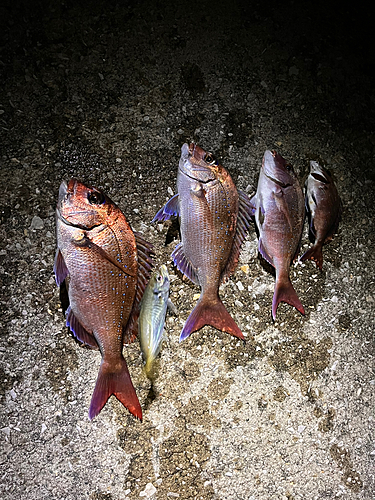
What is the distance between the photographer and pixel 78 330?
1927 mm

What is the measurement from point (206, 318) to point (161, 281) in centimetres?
32

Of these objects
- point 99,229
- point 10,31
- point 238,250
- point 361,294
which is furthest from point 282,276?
point 10,31

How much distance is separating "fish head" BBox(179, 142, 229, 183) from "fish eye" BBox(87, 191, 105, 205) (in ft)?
1.49

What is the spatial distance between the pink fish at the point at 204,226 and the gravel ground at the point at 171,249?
0.52ft

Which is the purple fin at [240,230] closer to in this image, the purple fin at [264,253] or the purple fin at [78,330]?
the purple fin at [264,253]

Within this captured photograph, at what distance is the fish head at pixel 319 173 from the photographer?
2.21 meters

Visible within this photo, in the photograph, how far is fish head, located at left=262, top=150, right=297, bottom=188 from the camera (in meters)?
2.08

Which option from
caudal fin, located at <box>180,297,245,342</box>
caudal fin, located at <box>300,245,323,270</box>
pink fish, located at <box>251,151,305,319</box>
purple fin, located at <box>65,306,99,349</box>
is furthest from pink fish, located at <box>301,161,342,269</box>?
purple fin, located at <box>65,306,99,349</box>

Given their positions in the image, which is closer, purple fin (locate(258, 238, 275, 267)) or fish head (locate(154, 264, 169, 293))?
fish head (locate(154, 264, 169, 293))

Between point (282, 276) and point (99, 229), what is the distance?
3.38 ft

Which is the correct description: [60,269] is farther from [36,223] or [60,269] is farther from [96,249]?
[36,223]

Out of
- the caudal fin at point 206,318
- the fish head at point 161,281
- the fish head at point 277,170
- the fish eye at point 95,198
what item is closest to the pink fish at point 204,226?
the caudal fin at point 206,318

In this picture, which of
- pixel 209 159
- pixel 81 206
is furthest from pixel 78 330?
pixel 209 159

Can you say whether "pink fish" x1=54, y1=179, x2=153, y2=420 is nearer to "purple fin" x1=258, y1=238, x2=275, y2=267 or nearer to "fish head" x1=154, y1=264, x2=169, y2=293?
"fish head" x1=154, y1=264, x2=169, y2=293
